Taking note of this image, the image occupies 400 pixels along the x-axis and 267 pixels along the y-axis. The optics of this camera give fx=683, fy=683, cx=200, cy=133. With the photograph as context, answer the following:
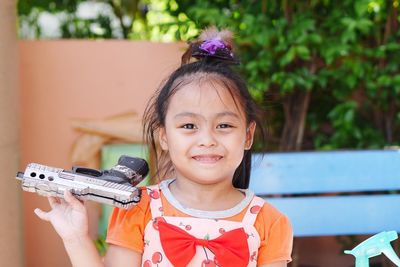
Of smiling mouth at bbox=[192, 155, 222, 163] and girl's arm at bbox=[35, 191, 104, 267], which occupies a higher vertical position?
smiling mouth at bbox=[192, 155, 222, 163]

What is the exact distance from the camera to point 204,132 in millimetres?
1806

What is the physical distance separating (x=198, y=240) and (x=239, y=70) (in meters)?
1.35

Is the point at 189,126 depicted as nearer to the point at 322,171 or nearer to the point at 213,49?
the point at 213,49

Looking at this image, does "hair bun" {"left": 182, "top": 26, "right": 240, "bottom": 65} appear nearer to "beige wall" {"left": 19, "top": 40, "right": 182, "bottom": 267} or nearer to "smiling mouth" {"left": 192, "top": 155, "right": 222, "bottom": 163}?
"smiling mouth" {"left": 192, "top": 155, "right": 222, "bottom": 163}

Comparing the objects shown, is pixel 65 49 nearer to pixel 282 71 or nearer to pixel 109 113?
pixel 109 113

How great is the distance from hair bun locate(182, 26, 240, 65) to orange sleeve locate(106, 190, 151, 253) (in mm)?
457

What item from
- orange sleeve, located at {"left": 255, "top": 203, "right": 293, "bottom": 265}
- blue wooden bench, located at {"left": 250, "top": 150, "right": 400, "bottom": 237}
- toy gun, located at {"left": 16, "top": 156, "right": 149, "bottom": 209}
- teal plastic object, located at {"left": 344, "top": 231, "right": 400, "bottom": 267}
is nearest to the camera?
toy gun, located at {"left": 16, "top": 156, "right": 149, "bottom": 209}

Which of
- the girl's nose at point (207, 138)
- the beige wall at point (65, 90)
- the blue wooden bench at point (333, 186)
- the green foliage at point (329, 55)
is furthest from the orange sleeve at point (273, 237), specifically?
the beige wall at point (65, 90)

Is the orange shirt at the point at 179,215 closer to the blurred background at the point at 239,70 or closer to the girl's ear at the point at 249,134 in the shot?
the girl's ear at the point at 249,134

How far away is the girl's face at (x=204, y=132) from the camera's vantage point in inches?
71.0

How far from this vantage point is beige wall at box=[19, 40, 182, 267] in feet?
10.2

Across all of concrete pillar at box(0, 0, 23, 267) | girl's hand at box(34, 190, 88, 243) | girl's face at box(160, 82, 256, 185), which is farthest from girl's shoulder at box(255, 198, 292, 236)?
concrete pillar at box(0, 0, 23, 267)

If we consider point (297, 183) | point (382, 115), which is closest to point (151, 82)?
point (297, 183)

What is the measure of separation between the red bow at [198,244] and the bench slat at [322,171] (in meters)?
1.06
